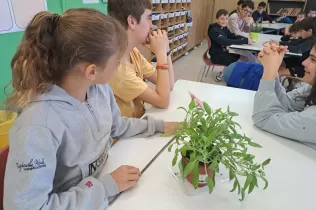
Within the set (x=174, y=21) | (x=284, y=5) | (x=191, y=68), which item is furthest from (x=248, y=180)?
(x=284, y=5)


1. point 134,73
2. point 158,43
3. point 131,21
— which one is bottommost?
point 134,73

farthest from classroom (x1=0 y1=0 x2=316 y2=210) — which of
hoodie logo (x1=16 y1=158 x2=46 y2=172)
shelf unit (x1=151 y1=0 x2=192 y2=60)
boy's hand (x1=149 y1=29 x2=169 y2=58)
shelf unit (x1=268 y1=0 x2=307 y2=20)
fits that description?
shelf unit (x1=268 y1=0 x2=307 y2=20)

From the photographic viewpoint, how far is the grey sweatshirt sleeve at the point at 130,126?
3.22 ft

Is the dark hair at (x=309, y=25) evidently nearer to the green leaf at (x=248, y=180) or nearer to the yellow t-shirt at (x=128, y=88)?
the yellow t-shirt at (x=128, y=88)

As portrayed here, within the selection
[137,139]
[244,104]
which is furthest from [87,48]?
[244,104]

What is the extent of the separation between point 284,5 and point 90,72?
23.7 feet

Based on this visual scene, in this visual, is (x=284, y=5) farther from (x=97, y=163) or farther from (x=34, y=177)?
(x=34, y=177)

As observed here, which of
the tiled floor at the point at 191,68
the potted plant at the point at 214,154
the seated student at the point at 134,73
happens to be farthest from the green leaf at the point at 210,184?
the tiled floor at the point at 191,68

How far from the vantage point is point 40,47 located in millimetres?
647

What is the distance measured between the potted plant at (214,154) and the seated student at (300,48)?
8.53 ft

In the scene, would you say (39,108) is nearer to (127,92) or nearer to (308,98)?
(127,92)

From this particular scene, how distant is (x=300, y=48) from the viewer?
2.96 meters

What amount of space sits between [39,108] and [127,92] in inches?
24.0

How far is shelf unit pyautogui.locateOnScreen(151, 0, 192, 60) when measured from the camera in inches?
144
